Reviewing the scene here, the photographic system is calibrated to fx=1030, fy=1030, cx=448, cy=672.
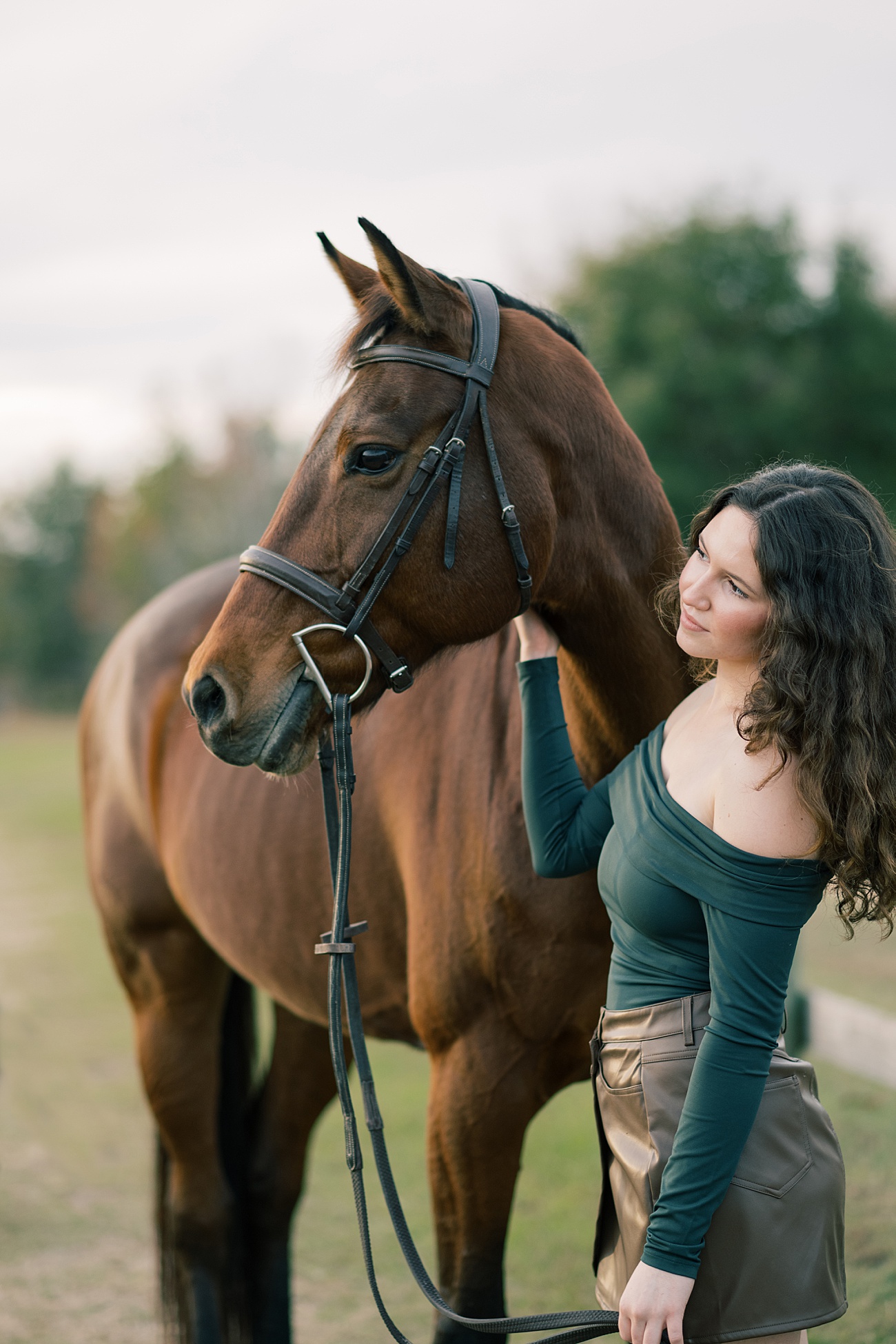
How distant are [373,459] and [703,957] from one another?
34.5 inches

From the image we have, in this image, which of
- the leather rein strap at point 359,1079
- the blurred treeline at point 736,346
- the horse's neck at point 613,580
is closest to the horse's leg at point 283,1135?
the leather rein strap at point 359,1079

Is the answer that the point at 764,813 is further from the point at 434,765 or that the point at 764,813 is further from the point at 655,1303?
the point at 434,765

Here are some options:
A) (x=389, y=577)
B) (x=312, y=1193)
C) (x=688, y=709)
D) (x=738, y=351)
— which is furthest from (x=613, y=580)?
(x=738, y=351)

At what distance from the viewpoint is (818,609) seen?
4.40 ft

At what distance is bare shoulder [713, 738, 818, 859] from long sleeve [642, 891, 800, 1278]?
7 centimetres

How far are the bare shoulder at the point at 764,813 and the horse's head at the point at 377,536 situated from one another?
20.3 inches

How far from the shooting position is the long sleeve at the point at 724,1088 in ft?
4.07

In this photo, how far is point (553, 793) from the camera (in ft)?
5.75

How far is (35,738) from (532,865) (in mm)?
32540

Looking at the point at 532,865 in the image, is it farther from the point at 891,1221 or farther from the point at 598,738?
the point at 891,1221

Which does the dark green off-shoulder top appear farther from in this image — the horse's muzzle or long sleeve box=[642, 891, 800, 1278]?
the horse's muzzle

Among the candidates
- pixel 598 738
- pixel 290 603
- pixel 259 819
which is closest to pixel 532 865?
pixel 598 738

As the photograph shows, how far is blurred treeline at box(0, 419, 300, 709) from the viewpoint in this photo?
31344 millimetres

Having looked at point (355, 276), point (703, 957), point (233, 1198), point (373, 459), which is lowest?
point (233, 1198)
